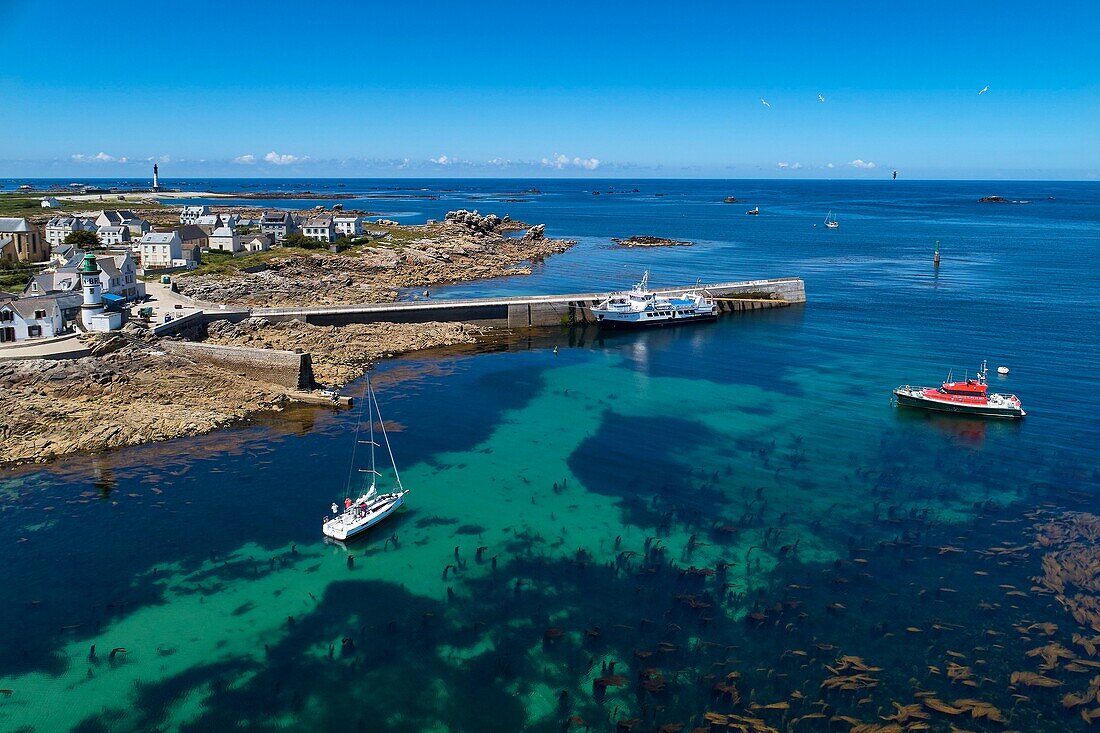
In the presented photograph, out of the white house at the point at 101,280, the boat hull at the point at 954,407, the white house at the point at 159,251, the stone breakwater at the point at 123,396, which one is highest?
the white house at the point at 159,251

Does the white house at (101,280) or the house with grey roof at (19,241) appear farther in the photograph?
the house with grey roof at (19,241)

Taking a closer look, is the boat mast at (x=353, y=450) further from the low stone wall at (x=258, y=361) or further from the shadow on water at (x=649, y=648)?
the shadow on water at (x=649, y=648)

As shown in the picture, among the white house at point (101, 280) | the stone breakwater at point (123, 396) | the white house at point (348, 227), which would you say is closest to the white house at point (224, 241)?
the white house at point (348, 227)

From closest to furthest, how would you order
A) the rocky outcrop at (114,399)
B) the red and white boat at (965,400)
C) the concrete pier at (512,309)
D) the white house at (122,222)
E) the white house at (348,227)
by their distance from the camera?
1. the rocky outcrop at (114,399)
2. the red and white boat at (965,400)
3. the concrete pier at (512,309)
4. the white house at (122,222)
5. the white house at (348,227)

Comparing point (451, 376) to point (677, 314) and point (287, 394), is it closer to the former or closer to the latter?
point (287, 394)

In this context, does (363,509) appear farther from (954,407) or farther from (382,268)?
(382,268)

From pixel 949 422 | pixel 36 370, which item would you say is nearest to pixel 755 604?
pixel 949 422

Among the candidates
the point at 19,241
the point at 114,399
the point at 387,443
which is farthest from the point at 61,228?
the point at 387,443
